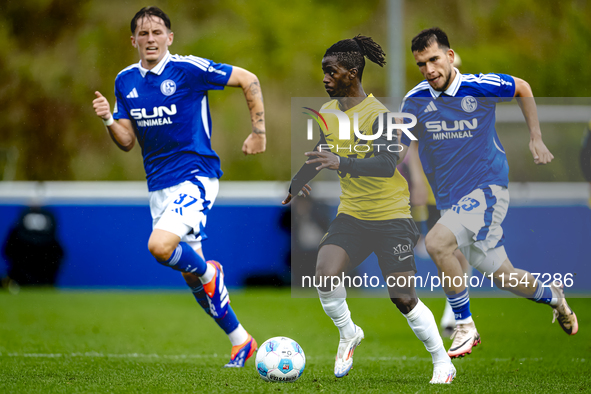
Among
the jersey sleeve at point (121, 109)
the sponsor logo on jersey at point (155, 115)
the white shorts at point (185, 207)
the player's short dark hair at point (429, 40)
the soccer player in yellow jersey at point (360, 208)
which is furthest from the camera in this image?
the jersey sleeve at point (121, 109)

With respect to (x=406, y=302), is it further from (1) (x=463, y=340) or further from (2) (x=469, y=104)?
(2) (x=469, y=104)

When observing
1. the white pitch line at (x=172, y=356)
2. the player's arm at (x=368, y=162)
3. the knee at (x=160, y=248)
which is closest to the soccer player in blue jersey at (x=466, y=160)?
the player's arm at (x=368, y=162)

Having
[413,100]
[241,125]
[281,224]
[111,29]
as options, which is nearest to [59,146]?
[111,29]

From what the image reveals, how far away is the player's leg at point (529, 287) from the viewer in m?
4.53

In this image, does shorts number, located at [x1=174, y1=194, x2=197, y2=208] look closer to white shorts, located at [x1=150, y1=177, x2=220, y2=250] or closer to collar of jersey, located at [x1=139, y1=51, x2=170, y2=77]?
white shorts, located at [x1=150, y1=177, x2=220, y2=250]

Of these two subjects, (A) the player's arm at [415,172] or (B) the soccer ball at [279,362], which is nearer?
(B) the soccer ball at [279,362]

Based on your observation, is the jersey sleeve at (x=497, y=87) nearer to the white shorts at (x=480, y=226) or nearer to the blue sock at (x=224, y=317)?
the white shorts at (x=480, y=226)

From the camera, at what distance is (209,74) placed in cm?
493

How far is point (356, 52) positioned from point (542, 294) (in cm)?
201

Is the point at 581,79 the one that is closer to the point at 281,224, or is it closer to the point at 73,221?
the point at 281,224

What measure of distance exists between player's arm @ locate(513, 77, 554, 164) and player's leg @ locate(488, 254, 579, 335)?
2.26 ft

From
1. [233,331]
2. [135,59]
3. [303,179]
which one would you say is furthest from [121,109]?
[135,59]

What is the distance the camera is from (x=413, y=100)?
15.1 feet

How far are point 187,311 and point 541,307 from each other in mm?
4552
